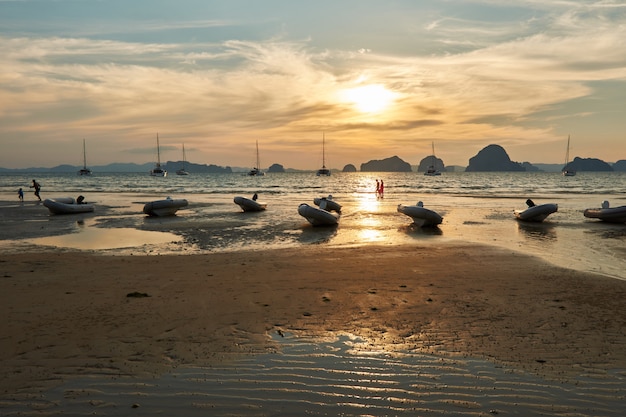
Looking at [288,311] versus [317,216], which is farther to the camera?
[317,216]

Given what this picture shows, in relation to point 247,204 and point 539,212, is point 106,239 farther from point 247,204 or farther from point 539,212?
point 539,212

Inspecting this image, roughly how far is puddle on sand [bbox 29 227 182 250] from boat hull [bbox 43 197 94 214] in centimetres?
905

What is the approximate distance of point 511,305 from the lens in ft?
31.0

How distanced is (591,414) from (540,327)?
3154mm

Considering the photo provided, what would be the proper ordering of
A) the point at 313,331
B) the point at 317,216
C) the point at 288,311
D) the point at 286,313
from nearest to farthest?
1. the point at 313,331
2. the point at 286,313
3. the point at 288,311
4. the point at 317,216

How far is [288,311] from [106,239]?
13930mm

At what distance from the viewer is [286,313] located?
9.06 m

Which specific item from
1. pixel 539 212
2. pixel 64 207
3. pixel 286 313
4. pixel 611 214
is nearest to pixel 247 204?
pixel 64 207

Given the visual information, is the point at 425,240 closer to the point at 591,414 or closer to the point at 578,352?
the point at 578,352

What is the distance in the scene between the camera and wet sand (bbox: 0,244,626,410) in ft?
22.1

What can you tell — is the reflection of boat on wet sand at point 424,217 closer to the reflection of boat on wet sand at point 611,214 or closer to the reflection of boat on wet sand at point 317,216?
the reflection of boat on wet sand at point 317,216

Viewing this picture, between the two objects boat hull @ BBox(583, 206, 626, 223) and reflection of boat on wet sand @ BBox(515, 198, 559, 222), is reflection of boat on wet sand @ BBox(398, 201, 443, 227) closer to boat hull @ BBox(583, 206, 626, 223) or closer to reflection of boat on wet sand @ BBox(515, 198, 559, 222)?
reflection of boat on wet sand @ BBox(515, 198, 559, 222)

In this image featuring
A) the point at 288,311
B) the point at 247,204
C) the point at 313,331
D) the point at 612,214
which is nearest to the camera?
the point at 313,331

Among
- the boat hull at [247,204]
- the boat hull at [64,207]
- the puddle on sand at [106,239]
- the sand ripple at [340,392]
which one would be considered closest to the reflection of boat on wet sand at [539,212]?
the boat hull at [247,204]
